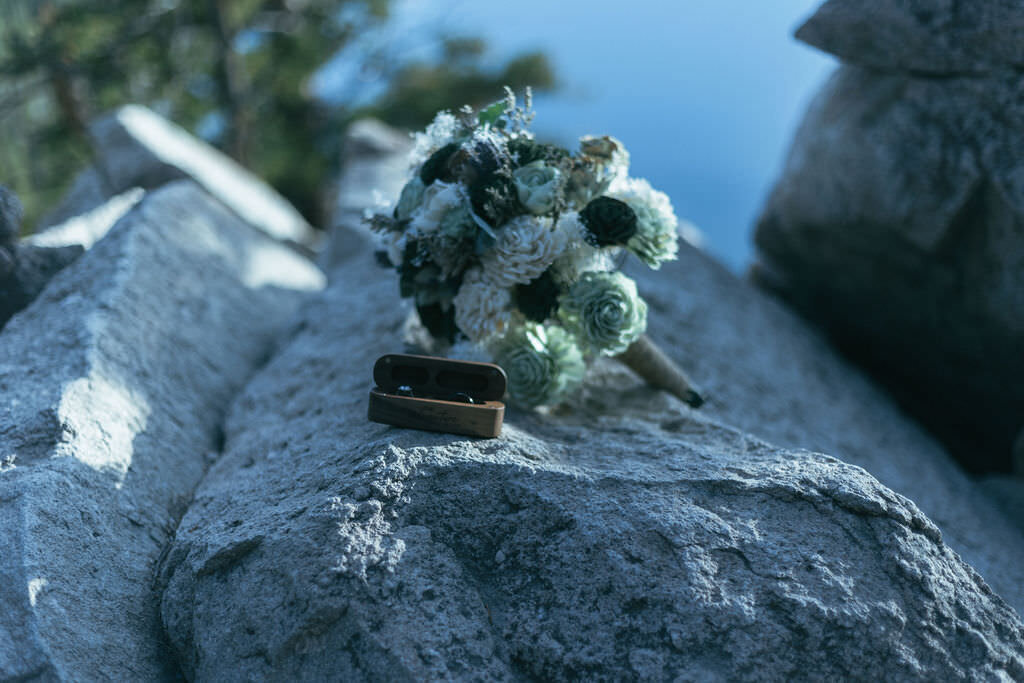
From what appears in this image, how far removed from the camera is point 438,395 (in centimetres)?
208

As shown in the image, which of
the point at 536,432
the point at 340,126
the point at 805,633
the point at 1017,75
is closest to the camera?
the point at 805,633

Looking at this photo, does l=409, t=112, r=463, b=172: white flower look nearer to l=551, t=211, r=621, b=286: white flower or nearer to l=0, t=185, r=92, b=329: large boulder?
l=551, t=211, r=621, b=286: white flower

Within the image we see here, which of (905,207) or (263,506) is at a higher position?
(905,207)

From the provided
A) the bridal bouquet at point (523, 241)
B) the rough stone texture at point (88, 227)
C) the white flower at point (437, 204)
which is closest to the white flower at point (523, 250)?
the bridal bouquet at point (523, 241)

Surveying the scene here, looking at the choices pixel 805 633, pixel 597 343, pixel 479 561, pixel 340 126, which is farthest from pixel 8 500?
pixel 340 126

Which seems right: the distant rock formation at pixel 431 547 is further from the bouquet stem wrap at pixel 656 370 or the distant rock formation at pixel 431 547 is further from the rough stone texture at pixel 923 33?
the rough stone texture at pixel 923 33

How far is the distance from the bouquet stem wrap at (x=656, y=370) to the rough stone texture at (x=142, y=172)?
241 centimetres

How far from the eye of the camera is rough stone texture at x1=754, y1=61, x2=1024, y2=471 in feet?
9.89

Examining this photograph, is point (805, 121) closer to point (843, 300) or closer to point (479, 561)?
point (843, 300)

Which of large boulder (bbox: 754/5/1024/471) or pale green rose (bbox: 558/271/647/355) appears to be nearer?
pale green rose (bbox: 558/271/647/355)

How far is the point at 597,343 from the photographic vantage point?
91.1 inches

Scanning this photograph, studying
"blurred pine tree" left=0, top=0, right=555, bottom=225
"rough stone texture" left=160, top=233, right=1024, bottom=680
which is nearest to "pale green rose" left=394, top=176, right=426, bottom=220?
"rough stone texture" left=160, top=233, right=1024, bottom=680

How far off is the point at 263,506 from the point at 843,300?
130 inches

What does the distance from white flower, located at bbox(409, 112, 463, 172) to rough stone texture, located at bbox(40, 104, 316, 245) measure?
198cm
